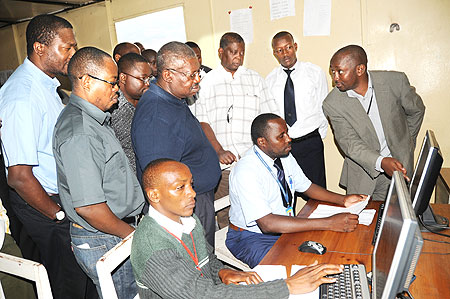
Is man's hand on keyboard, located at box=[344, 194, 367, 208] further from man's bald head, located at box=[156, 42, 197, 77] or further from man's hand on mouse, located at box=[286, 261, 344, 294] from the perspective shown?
man's bald head, located at box=[156, 42, 197, 77]

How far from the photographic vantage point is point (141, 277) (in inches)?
50.1

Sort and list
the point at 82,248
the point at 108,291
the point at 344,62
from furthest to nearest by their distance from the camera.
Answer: the point at 344,62, the point at 82,248, the point at 108,291

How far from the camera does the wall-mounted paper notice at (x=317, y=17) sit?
11.4ft

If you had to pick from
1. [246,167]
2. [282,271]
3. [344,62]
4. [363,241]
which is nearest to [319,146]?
[344,62]

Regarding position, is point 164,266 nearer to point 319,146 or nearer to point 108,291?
point 108,291

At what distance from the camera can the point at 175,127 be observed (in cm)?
190

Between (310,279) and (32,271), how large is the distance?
104 cm

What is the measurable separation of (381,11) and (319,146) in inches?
52.3

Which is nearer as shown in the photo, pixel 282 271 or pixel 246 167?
pixel 282 271

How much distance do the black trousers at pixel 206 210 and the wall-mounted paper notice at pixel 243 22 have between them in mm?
2284

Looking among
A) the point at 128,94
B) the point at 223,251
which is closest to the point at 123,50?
the point at 128,94

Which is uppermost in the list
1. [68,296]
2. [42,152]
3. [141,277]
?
[42,152]

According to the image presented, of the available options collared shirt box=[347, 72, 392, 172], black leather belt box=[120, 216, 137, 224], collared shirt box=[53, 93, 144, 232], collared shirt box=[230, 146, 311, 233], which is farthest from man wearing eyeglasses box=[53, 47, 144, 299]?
collared shirt box=[347, 72, 392, 172]

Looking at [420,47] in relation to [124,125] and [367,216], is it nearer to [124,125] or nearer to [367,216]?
[367,216]
